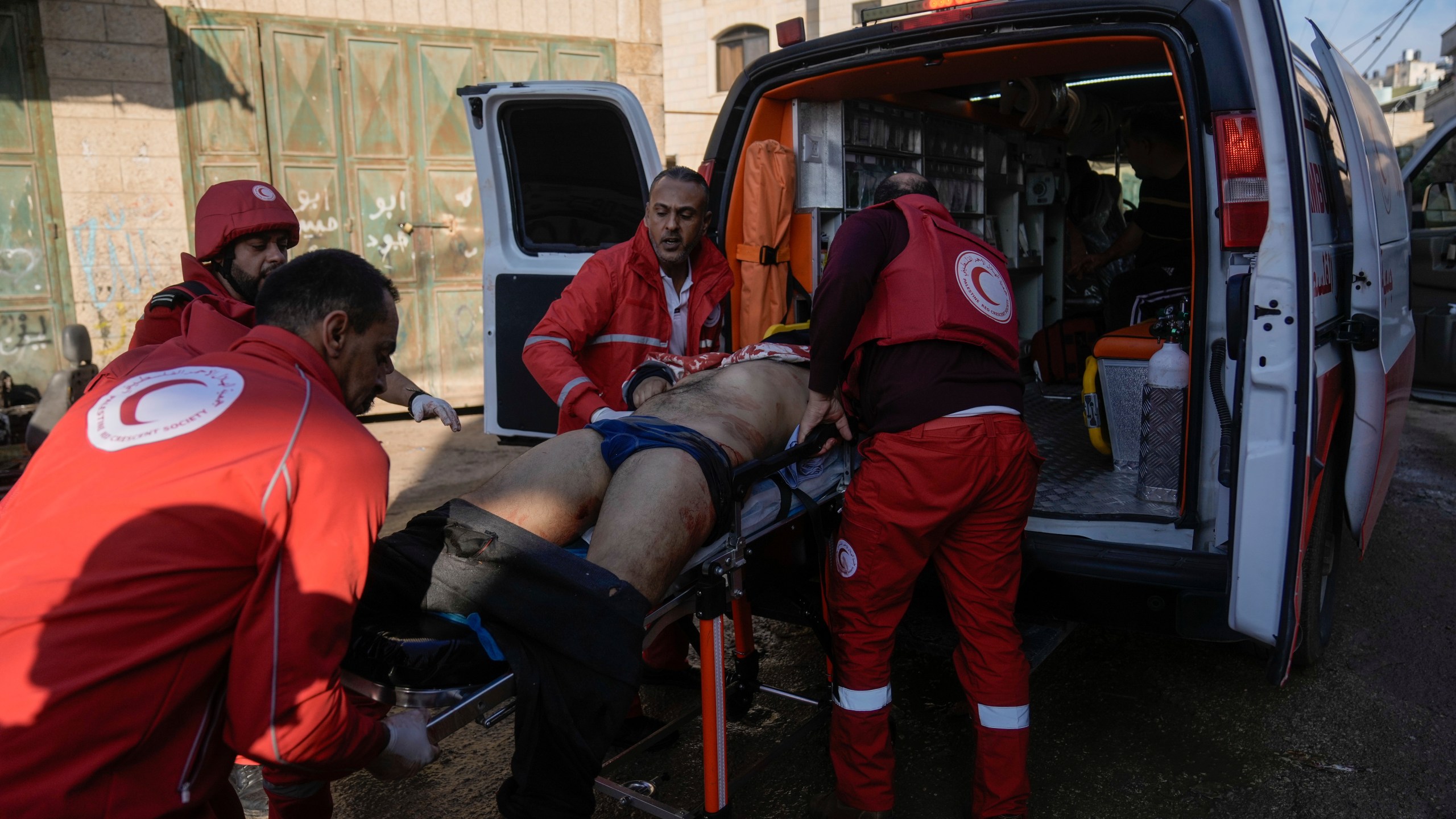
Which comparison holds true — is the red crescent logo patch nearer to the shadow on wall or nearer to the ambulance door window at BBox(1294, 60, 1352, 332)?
the ambulance door window at BBox(1294, 60, 1352, 332)

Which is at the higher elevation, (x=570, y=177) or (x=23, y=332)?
(x=570, y=177)

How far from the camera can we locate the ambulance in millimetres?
2311

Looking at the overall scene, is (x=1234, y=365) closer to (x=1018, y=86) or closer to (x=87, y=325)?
(x=1018, y=86)

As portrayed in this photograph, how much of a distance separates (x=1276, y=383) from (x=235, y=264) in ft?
9.47

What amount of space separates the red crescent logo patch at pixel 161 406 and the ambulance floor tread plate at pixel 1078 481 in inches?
93.7

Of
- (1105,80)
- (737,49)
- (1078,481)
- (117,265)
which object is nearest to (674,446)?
(1078,481)

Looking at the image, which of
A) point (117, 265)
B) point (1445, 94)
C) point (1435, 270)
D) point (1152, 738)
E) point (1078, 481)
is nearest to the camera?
point (1152, 738)

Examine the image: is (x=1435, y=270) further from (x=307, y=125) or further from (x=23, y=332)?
(x=23, y=332)

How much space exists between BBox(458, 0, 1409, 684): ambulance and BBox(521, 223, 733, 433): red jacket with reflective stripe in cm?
24

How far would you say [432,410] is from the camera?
268 cm

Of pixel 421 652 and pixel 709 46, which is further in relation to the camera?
pixel 709 46

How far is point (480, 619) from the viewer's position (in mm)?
1949

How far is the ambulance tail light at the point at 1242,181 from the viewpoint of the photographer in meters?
2.37

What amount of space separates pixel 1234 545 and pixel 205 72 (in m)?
7.84
